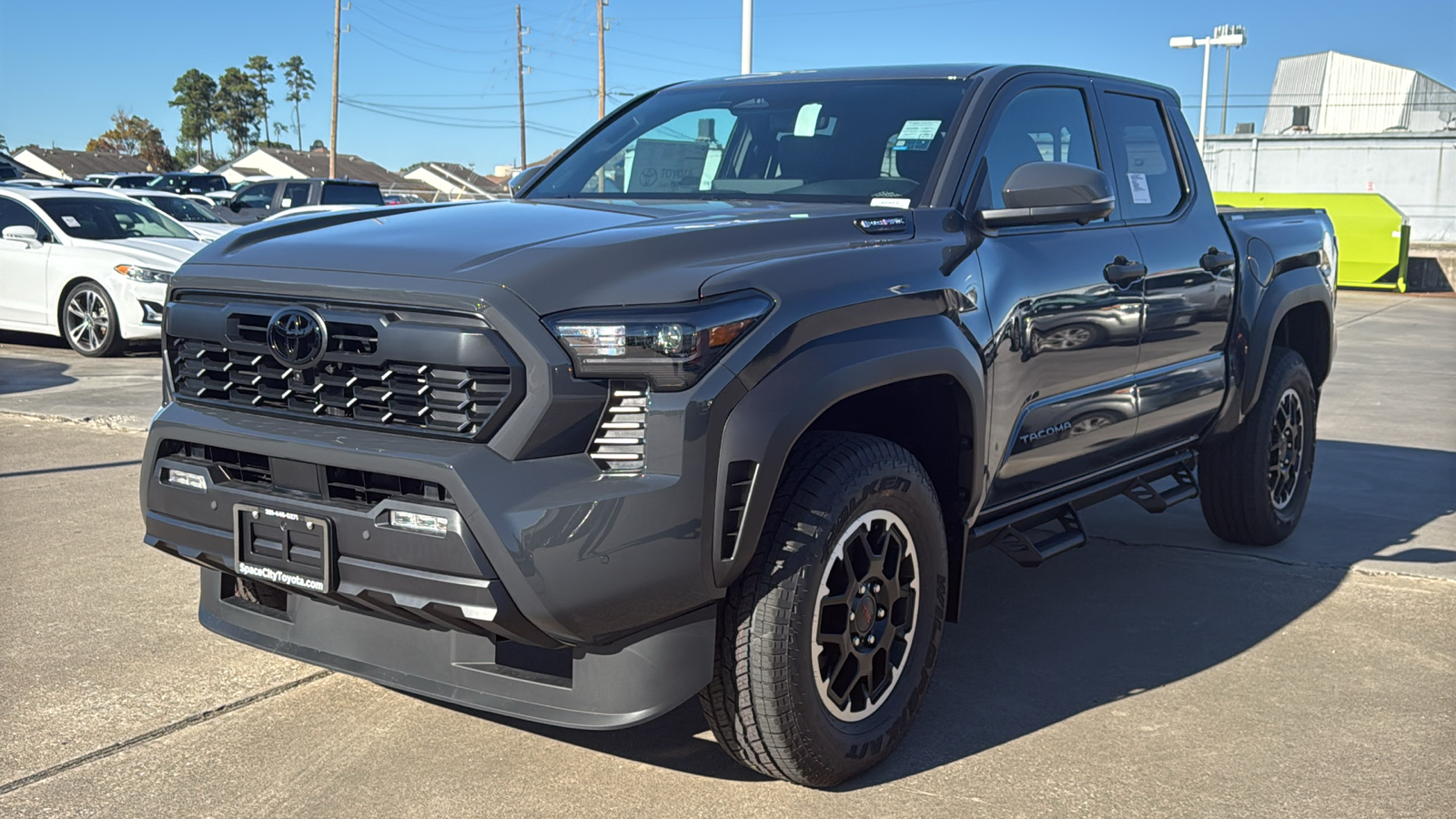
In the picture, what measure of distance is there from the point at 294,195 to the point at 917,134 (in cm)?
1987

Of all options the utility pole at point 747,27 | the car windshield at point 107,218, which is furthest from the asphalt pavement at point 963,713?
the utility pole at point 747,27

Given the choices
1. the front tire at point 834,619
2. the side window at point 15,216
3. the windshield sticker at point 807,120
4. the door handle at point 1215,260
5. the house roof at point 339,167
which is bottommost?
the front tire at point 834,619

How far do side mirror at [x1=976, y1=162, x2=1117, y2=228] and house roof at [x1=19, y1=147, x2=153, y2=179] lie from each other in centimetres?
9105

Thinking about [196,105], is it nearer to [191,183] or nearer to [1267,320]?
[191,183]

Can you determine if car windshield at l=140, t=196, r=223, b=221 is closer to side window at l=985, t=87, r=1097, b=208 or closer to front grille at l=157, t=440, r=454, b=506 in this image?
side window at l=985, t=87, r=1097, b=208

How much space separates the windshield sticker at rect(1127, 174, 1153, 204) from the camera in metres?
4.88

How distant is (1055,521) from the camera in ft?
15.4

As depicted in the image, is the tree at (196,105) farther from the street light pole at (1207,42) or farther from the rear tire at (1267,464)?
the rear tire at (1267,464)

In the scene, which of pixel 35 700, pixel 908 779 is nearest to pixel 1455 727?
pixel 908 779

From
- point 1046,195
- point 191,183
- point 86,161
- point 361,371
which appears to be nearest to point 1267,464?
point 1046,195

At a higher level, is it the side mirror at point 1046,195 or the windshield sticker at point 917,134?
the windshield sticker at point 917,134

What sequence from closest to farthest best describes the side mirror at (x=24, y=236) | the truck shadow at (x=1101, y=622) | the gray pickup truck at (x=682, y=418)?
1. the gray pickup truck at (x=682, y=418)
2. the truck shadow at (x=1101, y=622)
3. the side mirror at (x=24, y=236)

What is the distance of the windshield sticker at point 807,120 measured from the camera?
442cm

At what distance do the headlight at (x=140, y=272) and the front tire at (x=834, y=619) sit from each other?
32.9 feet
